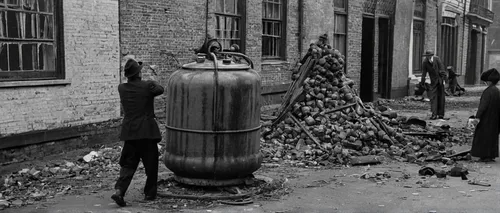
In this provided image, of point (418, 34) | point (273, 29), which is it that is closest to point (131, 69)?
point (273, 29)

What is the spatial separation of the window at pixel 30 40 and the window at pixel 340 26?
40.6ft

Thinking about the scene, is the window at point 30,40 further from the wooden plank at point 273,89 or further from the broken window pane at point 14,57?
A: the wooden plank at point 273,89

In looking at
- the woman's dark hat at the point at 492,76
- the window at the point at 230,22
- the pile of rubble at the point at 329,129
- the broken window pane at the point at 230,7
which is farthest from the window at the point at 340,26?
the woman's dark hat at the point at 492,76

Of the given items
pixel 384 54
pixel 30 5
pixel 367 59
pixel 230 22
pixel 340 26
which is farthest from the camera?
pixel 384 54

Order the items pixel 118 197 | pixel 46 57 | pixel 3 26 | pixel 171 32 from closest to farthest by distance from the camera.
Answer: pixel 118 197 → pixel 3 26 → pixel 46 57 → pixel 171 32

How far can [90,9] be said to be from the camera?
427 inches

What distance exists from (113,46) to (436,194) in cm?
677

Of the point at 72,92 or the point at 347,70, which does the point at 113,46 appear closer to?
the point at 72,92

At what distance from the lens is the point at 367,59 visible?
23.2 m

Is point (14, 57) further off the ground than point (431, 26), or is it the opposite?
point (431, 26)

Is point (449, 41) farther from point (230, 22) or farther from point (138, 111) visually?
point (138, 111)

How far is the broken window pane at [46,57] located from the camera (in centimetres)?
1011

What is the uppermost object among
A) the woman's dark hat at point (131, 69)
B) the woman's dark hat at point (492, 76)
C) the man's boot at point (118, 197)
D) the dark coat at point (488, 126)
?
the woman's dark hat at point (131, 69)

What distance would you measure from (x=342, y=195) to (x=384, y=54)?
16.7 metres
